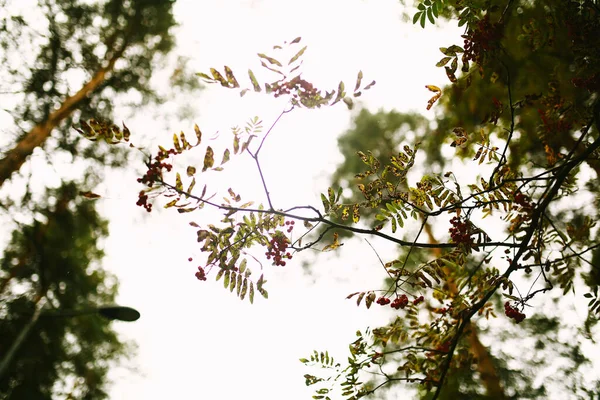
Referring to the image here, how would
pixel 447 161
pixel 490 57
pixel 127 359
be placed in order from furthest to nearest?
pixel 127 359
pixel 447 161
pixel 490 57

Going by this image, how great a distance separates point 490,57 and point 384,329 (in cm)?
215

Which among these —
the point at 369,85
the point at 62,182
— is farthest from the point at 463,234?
the point at 62,182

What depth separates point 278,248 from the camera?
2271 mm

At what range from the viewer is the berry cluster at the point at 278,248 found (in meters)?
2.25

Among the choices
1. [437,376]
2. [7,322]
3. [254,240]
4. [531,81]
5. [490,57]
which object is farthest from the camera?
[7,322]

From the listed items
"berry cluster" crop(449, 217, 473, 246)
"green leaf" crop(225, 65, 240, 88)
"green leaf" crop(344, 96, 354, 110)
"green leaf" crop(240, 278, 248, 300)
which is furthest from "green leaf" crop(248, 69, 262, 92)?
"berry cluster" crop(449, 217, 473, 246)

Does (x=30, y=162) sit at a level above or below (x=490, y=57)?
above

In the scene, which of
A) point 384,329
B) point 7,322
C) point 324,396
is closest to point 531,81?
point 384,329

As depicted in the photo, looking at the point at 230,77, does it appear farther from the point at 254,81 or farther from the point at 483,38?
the point at 483,38

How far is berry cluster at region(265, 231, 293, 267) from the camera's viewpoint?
2.25 metres

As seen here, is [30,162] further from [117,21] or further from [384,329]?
[384,329]

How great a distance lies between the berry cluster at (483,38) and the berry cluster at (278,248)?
163cm

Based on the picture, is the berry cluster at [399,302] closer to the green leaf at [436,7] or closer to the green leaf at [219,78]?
the green leaf at [219,78]

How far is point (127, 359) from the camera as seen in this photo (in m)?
9.24
